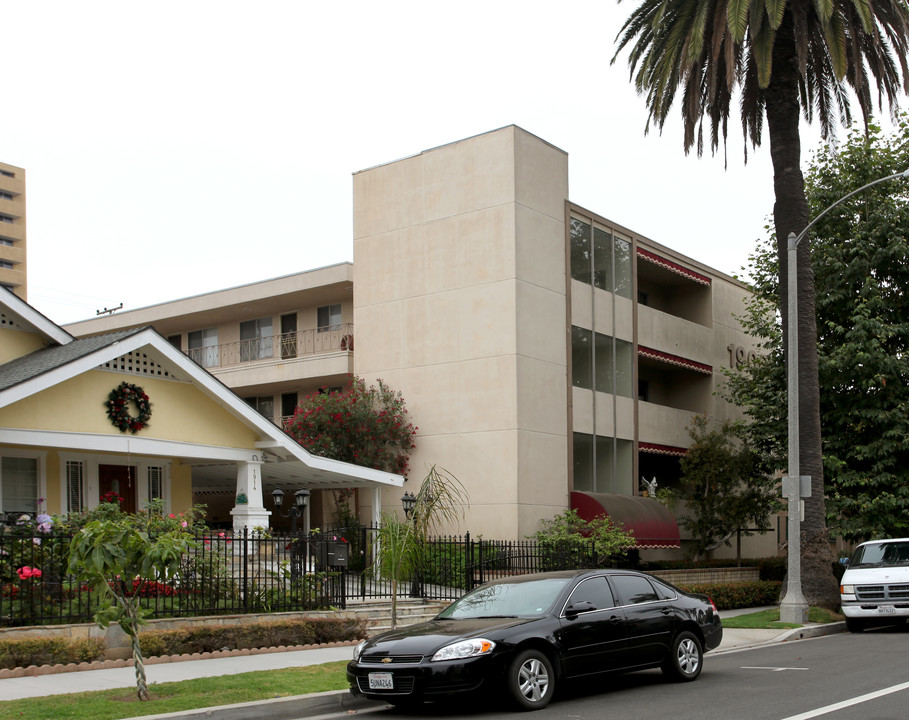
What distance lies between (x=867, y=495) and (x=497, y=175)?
1281 centimetres

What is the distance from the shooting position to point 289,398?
34.2m

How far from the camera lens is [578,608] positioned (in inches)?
444

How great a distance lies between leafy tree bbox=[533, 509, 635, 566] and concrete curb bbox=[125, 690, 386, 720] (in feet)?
45.5

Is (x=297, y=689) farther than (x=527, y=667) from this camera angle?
Yes

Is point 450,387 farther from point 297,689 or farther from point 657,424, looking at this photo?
point 297,689

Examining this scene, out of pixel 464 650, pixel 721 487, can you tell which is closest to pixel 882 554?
pixel 721 487

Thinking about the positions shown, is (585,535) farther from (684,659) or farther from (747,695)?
(747,695)

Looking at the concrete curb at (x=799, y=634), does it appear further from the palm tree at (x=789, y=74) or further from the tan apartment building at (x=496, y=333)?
the tan apartment building at (x=496, y=333)

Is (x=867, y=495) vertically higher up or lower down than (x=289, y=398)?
lower down

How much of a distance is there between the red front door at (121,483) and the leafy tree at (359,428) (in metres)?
6.44

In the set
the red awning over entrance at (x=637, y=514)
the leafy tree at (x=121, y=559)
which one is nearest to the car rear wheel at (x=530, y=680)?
the leafy tree at (x=121, y=559)

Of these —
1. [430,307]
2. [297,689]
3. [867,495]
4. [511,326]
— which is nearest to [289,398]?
[430,307]

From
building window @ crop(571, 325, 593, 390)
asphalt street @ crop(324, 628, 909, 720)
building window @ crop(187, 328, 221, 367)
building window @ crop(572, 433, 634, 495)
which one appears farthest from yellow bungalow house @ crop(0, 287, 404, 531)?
building window @ crop(187, 328, 221, 367)

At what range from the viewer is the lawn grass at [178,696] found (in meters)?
9.78
